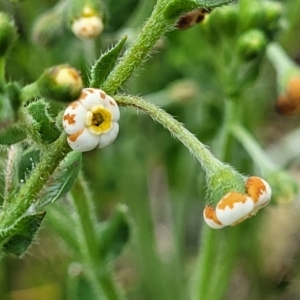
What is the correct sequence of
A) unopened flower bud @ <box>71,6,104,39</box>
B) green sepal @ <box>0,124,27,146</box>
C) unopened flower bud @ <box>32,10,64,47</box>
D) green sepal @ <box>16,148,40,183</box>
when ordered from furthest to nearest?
unopened flower bud @ <box>32,10,64,47</box> < unopened flower bud @ <box>71,6,104,39</box> < green sepal @ <box>16,148,40,183</box> < green sepal @ <box>0,124,27,146</box>

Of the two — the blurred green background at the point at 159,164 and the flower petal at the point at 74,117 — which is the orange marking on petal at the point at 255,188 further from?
the blurred green background at the point at 159,164

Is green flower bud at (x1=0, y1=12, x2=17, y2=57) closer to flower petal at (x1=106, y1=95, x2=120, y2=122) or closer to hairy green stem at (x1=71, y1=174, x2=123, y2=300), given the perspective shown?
flower petal at (x1=106, y1=95, x2=120, y2=122)

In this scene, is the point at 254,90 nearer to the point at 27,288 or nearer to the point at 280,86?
the point at 280,86

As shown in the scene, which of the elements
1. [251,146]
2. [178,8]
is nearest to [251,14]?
[251,146]

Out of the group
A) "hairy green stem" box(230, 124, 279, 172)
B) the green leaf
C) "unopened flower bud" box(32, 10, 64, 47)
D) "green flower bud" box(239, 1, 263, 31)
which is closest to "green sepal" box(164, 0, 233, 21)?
the green leaf

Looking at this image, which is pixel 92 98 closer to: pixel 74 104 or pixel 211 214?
pixel 74 104

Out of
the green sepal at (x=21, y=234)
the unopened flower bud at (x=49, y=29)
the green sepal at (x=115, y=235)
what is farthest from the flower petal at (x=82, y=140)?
the unopened flower bud at (x=49, y=29)

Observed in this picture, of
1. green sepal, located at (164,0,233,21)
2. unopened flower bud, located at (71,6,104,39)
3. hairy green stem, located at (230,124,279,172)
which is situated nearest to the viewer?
green sepal, located at (164,0,233,21)
